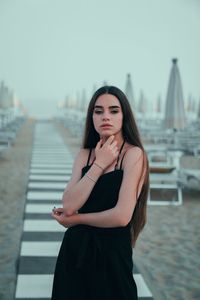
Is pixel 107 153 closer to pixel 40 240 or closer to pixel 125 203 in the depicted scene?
pixel 125 203

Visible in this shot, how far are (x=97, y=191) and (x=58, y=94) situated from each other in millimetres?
69961

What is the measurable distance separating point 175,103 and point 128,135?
6434 millimetres

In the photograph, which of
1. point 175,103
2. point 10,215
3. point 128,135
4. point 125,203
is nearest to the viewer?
point 125,203

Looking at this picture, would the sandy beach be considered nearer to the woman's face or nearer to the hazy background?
the woman's face

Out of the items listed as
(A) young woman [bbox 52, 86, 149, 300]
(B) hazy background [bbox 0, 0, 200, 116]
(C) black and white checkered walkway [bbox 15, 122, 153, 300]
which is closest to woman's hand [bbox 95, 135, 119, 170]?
(A) young woman [bbox 52, 86, 149, 300]

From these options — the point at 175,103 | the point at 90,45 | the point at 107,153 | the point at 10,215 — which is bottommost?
the point at 10,215

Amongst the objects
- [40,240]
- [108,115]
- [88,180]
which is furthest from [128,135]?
[40,240]

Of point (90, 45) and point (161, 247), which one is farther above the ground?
point (90, 45)

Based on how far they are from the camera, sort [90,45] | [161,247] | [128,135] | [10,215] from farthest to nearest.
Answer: [90,45] < [10,215] < [161,247] < [128,135]

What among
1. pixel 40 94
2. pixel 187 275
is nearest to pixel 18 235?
pixel 187 275

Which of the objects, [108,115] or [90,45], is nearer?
[108,115]

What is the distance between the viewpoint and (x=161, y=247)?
3107 millimetres

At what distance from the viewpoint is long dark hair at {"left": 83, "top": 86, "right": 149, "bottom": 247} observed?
1.21 metres

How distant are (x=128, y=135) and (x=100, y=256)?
0.40 metres
